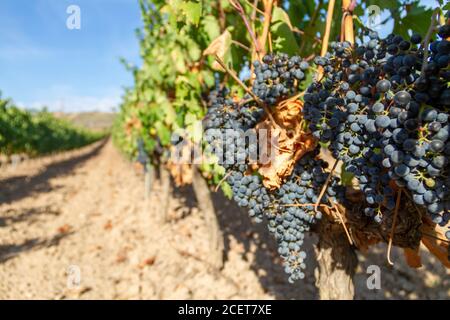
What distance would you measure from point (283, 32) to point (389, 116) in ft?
4.05

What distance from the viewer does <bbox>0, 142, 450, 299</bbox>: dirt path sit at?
4.58 metres

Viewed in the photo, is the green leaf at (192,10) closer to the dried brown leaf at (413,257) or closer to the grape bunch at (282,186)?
the grape bunch at (282,186)

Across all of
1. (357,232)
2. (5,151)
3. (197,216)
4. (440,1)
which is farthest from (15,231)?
(5,151)

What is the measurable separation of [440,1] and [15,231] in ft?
27.0

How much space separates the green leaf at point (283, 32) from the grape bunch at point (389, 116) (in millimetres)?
730

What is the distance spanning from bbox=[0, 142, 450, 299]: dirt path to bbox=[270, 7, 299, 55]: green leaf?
9.95 ft

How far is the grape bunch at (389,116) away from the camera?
1.15 meters

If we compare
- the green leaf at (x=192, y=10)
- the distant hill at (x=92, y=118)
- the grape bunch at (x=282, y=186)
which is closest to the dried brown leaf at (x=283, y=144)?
the grape bunch at (x=282, y=186)

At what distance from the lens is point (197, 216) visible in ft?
24.6

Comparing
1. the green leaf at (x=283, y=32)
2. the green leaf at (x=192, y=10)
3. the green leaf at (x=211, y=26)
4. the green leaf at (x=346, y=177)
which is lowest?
the green leaf at (x=346, y=177)

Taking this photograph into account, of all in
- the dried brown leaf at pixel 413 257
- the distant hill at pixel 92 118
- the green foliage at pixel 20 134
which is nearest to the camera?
the dried brown leaf at pixel 413 257

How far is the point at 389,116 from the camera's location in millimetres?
1295

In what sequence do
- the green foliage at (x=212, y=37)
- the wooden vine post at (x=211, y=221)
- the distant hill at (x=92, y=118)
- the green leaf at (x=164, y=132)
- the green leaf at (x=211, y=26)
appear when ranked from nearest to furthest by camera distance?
the green foliage at (x=212, y=37), the green leaf at (x=211, y=26), the wooden vine post at (x=211, y=221), the green leaf at (x=164, y=132), the distant hill at (x=92, y=118)
